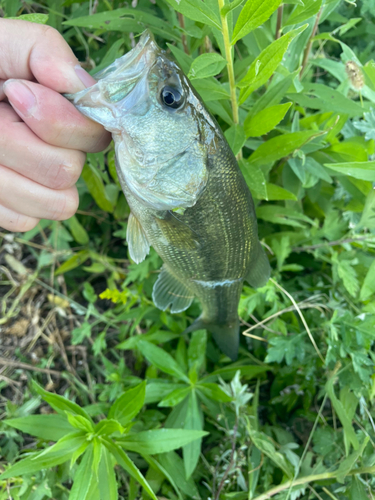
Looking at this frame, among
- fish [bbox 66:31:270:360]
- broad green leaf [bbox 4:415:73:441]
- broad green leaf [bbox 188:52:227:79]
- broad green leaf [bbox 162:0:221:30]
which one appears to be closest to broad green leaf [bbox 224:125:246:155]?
fish [bbox 66:31:270:360]

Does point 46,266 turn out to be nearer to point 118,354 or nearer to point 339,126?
point 118,354

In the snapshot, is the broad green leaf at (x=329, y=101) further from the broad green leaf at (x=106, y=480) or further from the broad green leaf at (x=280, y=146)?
the broad green leaf at (x=106, y=480)

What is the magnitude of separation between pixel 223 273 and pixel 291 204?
697mm

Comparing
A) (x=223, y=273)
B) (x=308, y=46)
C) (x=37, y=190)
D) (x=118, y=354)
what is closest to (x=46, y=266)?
(x=118, y=354)

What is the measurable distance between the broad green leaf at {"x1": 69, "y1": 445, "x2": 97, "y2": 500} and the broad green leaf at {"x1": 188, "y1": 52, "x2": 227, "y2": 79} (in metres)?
1.56

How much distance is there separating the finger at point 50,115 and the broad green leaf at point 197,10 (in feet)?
1.50

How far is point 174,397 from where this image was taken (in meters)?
1.85

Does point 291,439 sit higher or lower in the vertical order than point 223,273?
lower

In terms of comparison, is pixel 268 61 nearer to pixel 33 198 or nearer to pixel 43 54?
pixel 43 54

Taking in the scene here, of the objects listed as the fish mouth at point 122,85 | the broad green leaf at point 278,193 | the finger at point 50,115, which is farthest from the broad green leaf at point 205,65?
the broad green leaf at point 278,193

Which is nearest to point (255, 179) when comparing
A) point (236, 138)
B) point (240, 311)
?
point (236, 138)

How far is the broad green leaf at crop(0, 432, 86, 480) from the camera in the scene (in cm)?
139

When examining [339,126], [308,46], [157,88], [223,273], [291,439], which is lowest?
[291,439]

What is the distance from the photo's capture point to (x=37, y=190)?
1.33 meters
